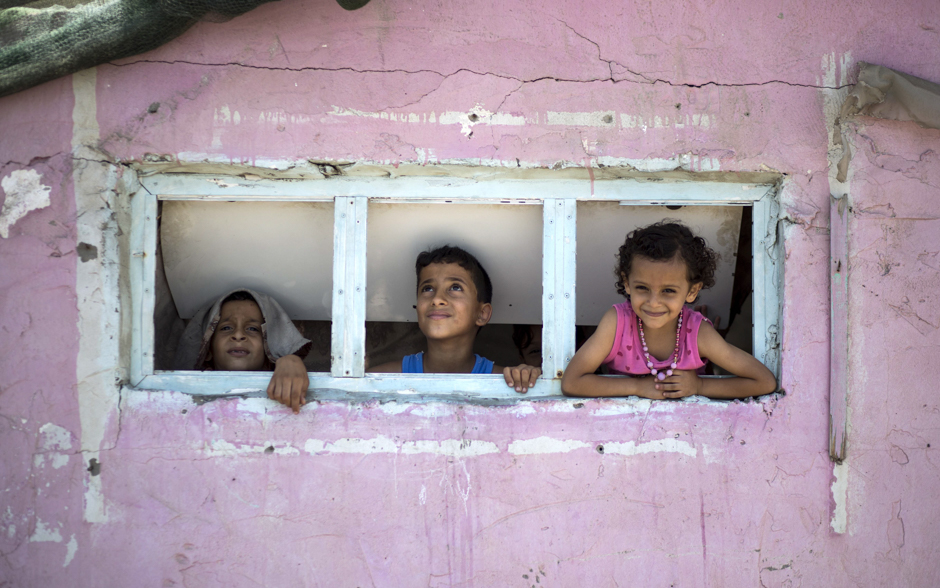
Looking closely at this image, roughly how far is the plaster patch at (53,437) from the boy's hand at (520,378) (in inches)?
59.5

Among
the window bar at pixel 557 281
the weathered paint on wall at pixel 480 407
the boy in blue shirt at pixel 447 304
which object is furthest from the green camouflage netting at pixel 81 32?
the boy in blue shirt at pixel 447 304

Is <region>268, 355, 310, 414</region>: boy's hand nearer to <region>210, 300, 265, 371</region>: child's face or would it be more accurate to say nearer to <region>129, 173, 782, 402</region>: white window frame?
<region>129, 173, 782, 402</region>: white window frame

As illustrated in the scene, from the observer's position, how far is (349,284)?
251cm

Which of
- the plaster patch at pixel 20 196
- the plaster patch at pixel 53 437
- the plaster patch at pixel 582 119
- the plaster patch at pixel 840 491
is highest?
the plaster patch at pixel 582 119

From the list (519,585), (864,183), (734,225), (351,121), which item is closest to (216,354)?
(351,121)

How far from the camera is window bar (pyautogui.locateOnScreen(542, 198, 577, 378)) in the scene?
2.52 meters

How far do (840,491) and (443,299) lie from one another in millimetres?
1631

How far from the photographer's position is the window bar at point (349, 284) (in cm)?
250

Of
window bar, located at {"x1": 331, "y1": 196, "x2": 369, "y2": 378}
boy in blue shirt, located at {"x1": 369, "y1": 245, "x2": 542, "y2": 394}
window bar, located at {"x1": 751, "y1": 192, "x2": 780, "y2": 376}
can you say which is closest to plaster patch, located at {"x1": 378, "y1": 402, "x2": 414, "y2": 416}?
window bar, located at {"x1": 331, "y1": 196, "x2": 369, "y2": 378}

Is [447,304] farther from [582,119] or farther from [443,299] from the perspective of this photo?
[582,119]

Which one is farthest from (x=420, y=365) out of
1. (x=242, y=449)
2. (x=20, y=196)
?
(x=20, y=196)

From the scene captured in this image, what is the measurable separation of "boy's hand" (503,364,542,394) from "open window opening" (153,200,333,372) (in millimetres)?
1002

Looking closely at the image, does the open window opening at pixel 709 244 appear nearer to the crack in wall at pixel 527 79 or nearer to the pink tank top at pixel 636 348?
the pink tank top at pixel 636 348

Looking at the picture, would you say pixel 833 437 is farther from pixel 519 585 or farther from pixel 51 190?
pixel 51 190
